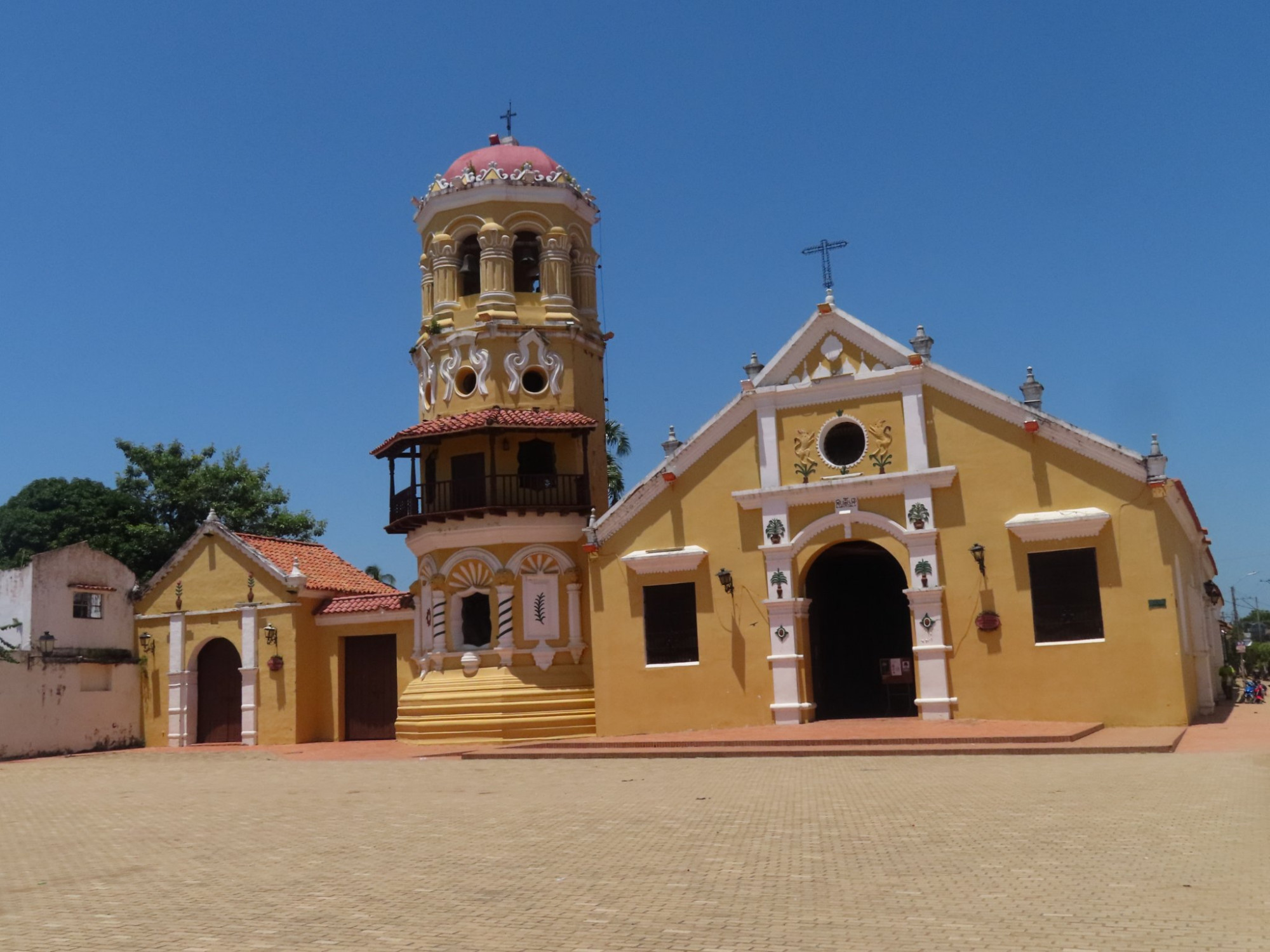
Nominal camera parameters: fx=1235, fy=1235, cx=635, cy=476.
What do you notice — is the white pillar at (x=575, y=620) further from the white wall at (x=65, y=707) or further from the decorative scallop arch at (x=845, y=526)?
the white wall at (x=65, y=707)

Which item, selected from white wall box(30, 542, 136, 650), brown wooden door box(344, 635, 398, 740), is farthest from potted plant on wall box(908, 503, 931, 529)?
white wall box(30, 542, 136, 650)

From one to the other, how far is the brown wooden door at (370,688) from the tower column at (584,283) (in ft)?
29.8

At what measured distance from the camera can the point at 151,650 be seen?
3138 centimetres

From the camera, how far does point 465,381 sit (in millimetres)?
28516

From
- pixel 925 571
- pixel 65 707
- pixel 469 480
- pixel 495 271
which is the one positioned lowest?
pixel 65 707

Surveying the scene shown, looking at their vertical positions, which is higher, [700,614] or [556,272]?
[556,272]

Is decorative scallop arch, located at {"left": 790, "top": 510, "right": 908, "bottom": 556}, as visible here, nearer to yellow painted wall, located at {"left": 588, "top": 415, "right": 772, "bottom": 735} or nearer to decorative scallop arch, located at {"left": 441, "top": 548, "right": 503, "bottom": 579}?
yellow painted wall, located at {"left": 588, "top": 415, "right": 772, "bottom": 735}

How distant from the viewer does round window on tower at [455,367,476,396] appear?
93.0ft

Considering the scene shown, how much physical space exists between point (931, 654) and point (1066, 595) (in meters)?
2.62

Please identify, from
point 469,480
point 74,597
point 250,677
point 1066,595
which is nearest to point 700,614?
point 469,480

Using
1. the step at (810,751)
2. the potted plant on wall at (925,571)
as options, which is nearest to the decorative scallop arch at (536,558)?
the step at (810,751)

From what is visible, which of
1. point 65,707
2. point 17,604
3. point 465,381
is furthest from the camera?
point 65,707

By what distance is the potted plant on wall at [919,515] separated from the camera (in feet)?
76.1

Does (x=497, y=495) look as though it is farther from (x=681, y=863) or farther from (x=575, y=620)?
(x=681, y=863)
